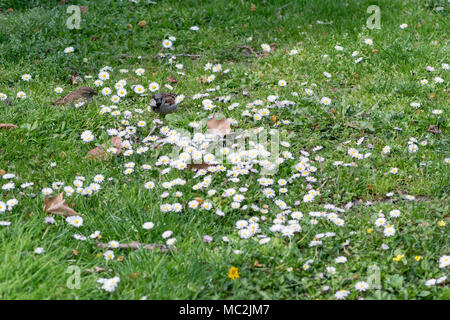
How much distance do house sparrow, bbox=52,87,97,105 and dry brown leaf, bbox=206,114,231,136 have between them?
1351 mm

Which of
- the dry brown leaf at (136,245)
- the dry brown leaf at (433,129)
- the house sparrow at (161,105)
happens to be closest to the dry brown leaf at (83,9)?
the house sparrow at (161,105)

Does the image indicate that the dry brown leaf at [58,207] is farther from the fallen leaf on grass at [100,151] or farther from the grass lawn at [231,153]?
the fallen leaf on grass at [100,151]

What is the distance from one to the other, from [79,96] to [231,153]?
1883mm

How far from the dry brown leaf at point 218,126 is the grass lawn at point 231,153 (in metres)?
0.07

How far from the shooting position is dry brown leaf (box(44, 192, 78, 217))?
379 cm

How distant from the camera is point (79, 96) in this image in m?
5.49

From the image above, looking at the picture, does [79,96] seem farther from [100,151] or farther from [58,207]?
[58,207]

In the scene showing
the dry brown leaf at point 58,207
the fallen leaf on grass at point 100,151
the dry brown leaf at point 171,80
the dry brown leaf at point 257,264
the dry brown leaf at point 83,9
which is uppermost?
the dry brown leaf at point 83,9

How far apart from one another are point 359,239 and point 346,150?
1219 millimetres

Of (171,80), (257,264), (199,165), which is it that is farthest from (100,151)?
(257,264)

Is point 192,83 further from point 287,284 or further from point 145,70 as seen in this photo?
point 287,284

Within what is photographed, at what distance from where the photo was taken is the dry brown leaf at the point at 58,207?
3787 millimetres

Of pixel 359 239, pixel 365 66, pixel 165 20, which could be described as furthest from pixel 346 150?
pixel 165 20

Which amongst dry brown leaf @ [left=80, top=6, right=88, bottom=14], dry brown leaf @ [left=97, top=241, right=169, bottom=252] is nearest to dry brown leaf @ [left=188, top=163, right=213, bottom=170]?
dry brown leaf @ [left=97, top=241, right=169, bottom=252]
